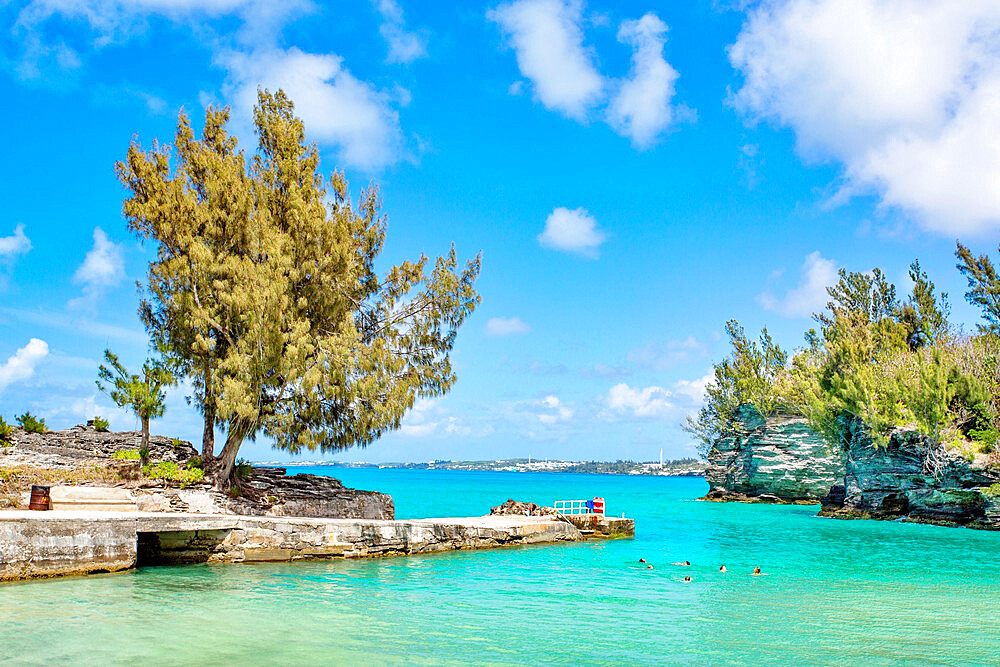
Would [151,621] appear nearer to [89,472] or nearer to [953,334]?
[89,472]

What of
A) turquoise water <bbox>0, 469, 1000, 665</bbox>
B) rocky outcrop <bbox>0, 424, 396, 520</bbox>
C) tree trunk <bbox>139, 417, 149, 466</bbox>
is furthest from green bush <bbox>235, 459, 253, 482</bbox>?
turquoise water <bbox>0, 469, 1000, 665</bbox>

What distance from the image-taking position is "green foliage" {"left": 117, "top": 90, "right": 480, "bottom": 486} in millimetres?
26656

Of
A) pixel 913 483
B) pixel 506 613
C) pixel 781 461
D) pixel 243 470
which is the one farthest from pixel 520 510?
pixel 781 461

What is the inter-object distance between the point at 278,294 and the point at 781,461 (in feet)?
209

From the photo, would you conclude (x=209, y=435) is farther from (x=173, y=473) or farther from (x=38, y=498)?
(x=38, y=498)

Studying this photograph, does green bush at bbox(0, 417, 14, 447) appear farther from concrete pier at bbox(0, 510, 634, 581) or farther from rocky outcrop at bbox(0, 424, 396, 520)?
concrete pier at bbox(0, 510, 634, 581)

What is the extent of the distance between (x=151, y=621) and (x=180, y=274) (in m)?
16.3

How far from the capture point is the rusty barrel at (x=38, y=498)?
20.2 meters

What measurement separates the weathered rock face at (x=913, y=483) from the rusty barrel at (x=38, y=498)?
1812 inches

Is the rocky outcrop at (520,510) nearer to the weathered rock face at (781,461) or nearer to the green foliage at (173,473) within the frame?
the green foliage at (173,473)

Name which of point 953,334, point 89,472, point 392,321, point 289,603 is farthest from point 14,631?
point 953,334

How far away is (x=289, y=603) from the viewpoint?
16219 mm

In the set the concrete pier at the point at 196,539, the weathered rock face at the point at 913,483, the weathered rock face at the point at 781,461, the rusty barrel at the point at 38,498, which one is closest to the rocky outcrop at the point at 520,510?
the concrete pier at the point at 196,539

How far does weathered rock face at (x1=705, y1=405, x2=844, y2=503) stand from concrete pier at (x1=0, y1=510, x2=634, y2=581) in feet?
175
